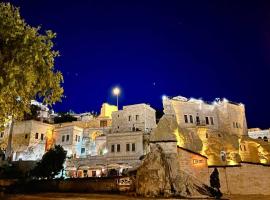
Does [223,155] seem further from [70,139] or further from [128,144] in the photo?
[70,139]

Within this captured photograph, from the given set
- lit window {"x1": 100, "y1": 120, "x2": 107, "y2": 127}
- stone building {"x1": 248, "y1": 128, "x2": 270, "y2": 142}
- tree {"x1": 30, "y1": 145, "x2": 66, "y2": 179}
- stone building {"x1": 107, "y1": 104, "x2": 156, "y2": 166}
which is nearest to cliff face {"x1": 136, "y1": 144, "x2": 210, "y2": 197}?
stone building {"x1": 107, "y1": 104, "x2": 156, "y2": 166}

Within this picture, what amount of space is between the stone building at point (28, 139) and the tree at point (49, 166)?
12.6 m


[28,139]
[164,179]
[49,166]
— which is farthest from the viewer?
[28,139]

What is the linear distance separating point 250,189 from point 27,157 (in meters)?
42.1

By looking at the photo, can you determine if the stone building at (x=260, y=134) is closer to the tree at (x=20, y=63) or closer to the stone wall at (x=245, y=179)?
the stone wall at (x=245, y=179)

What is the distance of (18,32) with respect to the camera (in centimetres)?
1210

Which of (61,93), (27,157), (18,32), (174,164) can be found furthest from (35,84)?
(27,157)

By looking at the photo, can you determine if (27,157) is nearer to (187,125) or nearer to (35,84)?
(187,125)

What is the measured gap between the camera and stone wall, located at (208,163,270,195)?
65.4ft

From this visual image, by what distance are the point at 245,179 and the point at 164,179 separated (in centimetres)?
698

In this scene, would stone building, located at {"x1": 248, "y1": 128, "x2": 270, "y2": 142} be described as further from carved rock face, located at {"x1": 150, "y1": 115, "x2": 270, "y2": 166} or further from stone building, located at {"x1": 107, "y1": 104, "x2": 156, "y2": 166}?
stone building, located at {"x1": 107, "y1": 104, "x2": 156, "y2": 166}

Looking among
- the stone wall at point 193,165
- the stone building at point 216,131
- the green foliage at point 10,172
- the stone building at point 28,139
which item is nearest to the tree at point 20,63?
the stone wall at point 193,165

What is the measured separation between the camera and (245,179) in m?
20.2

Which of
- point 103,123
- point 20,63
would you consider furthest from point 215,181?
point 103,123
